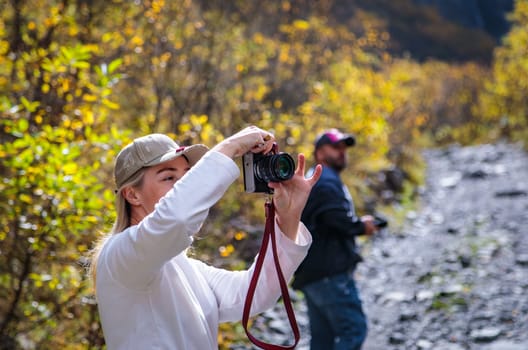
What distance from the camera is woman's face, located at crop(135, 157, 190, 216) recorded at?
214cm

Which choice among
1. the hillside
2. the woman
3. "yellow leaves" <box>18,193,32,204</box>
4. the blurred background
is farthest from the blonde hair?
the hillside

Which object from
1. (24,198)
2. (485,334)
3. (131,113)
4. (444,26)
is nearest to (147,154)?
(24,198)

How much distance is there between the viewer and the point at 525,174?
1584 centimetres

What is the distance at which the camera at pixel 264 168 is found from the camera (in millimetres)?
2098

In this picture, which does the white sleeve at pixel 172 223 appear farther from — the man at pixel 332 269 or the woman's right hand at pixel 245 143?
the man at pixel 332 269

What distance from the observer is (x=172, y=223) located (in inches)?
69.0

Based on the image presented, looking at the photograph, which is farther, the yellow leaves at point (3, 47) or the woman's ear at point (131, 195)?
the yellow leaves at point (3, 47)

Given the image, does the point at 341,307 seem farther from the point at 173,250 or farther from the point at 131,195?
the point at 173,250

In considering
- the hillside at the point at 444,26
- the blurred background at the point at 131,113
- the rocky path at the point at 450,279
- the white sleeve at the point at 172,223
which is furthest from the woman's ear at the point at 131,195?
the hillside at the point at 444,26

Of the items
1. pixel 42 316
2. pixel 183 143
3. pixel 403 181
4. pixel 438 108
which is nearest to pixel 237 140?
pixel 42 316

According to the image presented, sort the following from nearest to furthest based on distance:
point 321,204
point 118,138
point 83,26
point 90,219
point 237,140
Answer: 1. point 237,140
2. point 90,219
3. point 118,138
4. point 321,204
5. point 83,26

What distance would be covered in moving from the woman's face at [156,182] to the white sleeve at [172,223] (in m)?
0.26

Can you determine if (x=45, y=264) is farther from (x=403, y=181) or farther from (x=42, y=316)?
(x=403, y=181)

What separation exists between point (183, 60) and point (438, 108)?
28.2 metres
